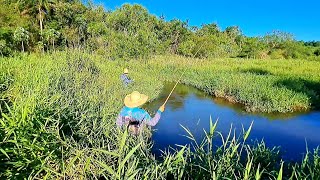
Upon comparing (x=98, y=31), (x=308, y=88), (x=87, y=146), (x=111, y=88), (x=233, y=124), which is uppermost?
(x=98, y=31)

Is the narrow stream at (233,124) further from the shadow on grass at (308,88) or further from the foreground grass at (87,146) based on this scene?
the shadow on grass at (308,88)

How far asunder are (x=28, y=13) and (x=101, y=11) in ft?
20.9

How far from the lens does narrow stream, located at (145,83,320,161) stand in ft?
20.4

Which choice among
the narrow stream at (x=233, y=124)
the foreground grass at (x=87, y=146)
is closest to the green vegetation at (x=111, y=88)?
the foreground grass at (x=87, y=146)

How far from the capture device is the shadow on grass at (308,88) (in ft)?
34.1

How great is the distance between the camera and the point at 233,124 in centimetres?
776

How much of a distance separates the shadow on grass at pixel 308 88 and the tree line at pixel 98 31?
14.1 ft

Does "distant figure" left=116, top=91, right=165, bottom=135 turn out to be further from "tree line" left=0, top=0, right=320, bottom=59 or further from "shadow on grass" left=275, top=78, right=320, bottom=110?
"tree line" left=0, top=0, right=320, bottom=59

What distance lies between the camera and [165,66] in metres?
19.4

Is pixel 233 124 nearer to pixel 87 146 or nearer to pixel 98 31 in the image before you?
pixel 87 146

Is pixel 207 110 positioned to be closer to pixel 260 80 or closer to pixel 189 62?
pixel 260 80

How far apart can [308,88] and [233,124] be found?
19.3 feet

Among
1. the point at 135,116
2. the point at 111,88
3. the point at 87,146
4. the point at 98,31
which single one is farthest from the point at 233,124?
the point at 98,31

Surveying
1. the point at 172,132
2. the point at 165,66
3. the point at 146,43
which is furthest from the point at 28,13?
the point at 172,132
